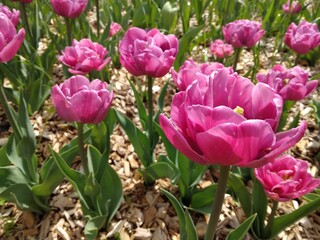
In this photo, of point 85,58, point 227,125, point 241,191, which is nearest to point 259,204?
point 241,191

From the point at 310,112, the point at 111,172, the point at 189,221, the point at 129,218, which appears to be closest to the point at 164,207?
the point at 129,218

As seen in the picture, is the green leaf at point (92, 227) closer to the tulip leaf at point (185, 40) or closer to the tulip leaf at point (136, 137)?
the tulip leaf at point (136, 137)

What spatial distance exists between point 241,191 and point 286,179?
6.6 inches

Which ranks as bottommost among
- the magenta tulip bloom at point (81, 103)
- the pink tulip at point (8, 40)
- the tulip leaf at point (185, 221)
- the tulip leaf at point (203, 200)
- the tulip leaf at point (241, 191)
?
the tulip leaf at point (203, 200)

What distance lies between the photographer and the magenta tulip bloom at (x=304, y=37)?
1.92 meters

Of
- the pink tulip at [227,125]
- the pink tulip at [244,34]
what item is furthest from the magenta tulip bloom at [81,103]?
the pink tulip at [244,34]

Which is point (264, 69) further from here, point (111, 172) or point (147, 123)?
point (111, 172)

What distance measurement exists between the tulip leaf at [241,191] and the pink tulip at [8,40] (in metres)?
0.84

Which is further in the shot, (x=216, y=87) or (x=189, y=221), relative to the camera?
(x=189, y=221)

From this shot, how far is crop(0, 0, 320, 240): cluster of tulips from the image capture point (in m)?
0.62

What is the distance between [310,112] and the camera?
2.22 metres

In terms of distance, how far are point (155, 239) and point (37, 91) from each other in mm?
1070

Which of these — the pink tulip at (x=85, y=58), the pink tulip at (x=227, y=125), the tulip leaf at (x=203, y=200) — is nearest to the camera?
the pink tulip at (x=227, y=125)

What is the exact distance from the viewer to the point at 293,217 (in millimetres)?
1166
